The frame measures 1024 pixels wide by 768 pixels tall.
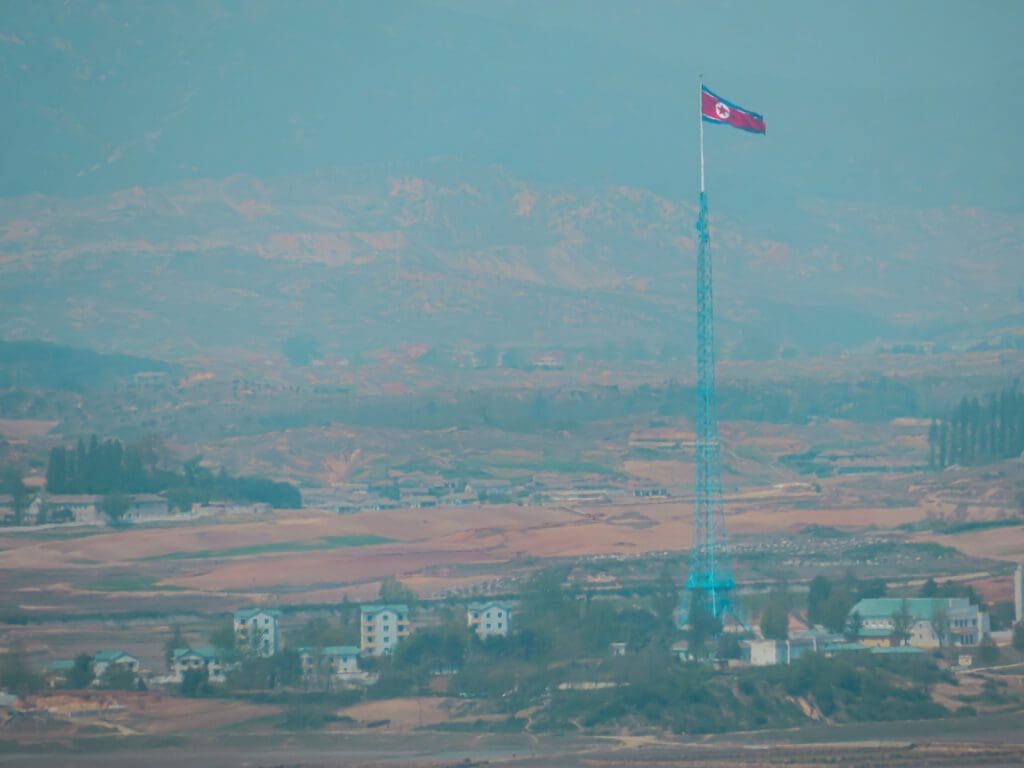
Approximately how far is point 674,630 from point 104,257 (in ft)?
378

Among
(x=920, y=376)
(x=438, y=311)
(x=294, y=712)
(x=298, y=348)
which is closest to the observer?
(x=294, y=712)

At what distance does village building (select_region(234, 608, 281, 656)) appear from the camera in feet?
182

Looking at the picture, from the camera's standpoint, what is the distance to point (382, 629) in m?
57.2

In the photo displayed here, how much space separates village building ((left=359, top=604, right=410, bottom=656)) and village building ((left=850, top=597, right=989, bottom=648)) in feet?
29.7

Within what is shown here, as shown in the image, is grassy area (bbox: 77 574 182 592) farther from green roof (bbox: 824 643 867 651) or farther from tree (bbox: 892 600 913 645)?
green roof (bbox: 824 643 867 651)

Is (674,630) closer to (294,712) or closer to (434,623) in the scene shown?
(434,623)

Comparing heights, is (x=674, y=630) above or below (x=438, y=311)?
below

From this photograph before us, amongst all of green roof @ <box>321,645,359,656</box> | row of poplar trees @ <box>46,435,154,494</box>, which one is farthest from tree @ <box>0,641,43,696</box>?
row of poplar trees @ <box>46,435,154,494</box>

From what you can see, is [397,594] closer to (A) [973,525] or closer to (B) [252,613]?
(B) [252,613]

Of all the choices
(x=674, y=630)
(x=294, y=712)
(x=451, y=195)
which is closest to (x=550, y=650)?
(x=674, y=630)

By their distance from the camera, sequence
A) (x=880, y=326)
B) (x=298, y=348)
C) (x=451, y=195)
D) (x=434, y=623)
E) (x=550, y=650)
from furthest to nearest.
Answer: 1. (x=451, y=195)
2. (x=880, y=326)
3. (x=298, y=348)
4. (x=434, y=623)
5. (x=550, y=650)

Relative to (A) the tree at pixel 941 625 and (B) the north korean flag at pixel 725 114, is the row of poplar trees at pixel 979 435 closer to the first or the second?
(A) the tree at pixel 941 625

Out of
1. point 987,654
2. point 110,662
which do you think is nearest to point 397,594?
point 110,662

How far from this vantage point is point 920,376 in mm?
122812
